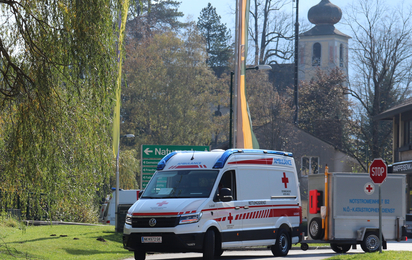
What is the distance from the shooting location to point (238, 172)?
15.6 m

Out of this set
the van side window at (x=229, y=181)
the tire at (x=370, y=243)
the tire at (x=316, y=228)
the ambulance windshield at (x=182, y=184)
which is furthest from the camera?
the tire at (x=316, y=228)

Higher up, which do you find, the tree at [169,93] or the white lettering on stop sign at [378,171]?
the tree at [169,93]

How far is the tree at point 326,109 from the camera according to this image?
6169cm

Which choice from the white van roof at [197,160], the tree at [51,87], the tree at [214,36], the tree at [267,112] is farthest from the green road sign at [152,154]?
the tree at [214,36]

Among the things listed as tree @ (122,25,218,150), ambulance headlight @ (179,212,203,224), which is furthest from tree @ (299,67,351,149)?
ambulance headlight @ (179,212,203,224)

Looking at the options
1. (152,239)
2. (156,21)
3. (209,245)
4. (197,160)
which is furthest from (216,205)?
(156,21)

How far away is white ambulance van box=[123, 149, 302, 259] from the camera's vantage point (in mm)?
13906

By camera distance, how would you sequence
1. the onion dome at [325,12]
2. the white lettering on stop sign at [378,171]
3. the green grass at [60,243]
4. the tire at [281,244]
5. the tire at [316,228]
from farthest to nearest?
the onion dome at [325,12] < the tire at [316,228] < the white lettering on stop sign at [378,171] < the tire at [281,244] < the green grass at [60,243]

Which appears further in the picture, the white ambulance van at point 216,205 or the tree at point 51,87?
the white ambulance van at point 216,205

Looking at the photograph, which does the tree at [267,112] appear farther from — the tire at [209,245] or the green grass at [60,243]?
the tire at [209,245]

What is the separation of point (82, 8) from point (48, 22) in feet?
2.18

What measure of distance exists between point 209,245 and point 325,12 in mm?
80991

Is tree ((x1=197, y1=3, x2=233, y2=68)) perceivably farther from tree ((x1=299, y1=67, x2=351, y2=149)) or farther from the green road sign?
the green road sign

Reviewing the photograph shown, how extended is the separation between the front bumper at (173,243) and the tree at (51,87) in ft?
8.37
